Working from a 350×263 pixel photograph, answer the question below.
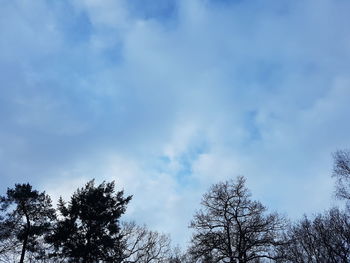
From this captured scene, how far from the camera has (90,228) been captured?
2920 cm

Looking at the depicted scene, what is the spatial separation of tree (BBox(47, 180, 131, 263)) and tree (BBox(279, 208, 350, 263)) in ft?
55.7

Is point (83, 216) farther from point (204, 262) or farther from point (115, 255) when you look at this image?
point (204, 262)

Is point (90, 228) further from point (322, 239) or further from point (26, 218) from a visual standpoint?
point (322, 239)

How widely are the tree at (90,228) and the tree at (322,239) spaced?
16969 millimetres

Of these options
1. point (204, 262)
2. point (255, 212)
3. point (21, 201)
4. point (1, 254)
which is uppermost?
point (21, 201)

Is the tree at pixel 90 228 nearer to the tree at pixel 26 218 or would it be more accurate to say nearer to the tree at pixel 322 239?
the tree at pixel 26 218

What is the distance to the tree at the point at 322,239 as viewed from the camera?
31391 millimetres

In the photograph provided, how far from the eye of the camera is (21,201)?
3000 centimetres

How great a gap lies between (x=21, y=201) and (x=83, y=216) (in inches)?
253

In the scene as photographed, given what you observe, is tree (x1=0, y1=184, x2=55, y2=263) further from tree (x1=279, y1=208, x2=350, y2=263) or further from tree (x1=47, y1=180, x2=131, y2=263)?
tree (x1=279, y1=208, x2=350, y2=263)

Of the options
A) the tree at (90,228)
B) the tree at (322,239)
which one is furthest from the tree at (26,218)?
the tree at (322,239)

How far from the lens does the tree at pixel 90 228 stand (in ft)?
92.2

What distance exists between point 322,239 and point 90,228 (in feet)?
84.4

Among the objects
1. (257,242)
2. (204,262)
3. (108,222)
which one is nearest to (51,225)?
(108,222)
